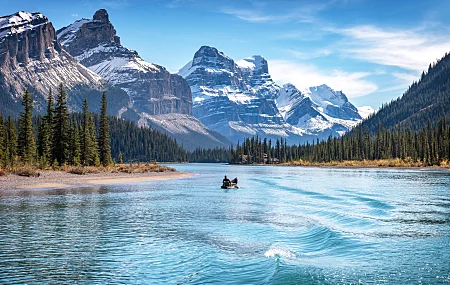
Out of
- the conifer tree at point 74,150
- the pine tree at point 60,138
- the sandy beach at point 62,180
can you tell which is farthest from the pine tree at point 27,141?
the sandy beach at point 62,180

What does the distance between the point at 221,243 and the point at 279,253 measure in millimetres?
4731

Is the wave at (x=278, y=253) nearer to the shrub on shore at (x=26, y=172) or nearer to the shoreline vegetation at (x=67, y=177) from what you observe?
the shoreline vegetation at (x=67, y=177)

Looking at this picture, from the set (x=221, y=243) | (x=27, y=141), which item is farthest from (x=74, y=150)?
(x=221, y=243)

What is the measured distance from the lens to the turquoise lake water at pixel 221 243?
2178cm

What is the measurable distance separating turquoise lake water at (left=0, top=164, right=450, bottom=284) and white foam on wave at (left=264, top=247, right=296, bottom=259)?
60mm

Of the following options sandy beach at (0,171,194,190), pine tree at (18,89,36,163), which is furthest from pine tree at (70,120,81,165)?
sandy beach at (0,171,194,190)

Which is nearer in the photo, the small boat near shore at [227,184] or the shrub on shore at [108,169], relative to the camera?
the small boat near shore at [227,184]

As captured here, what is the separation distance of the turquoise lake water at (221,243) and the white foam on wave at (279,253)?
60mm

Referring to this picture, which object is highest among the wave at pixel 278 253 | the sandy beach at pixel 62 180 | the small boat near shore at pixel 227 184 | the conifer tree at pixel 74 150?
the conifer tree at pixel 74 150

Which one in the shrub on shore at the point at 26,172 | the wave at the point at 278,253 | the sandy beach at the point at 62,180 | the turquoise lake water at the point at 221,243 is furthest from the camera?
the shrub on shore at the point at 26,172

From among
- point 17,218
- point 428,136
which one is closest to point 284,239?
point 17,218

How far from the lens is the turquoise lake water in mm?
21781

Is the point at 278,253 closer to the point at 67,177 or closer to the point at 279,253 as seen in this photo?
the point at 279,253

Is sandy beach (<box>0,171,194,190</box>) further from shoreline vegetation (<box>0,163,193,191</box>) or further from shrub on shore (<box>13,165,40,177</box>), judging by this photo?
shrub on shore (<box>13,165,40,177</box>)
